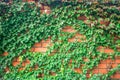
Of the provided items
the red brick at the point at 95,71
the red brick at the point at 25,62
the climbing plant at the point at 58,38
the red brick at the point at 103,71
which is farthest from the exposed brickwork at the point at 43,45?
the red brick at the point at 103,71

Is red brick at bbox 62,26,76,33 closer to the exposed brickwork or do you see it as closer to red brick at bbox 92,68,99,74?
the exposed brickwork

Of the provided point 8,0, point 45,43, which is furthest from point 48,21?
point 8,0

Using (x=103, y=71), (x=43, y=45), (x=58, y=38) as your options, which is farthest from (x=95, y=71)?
(x=43, y=45)

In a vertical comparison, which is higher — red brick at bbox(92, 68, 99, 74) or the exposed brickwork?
the exposed brickwork

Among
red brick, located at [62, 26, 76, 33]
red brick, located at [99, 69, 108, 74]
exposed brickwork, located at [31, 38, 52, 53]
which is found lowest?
red brick, located at [99, 69, 108, 74]

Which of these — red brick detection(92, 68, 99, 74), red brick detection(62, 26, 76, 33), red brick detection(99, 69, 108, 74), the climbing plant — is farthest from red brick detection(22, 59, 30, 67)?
red brick detection(99, 69, 108, 74)

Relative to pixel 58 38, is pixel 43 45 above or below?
below

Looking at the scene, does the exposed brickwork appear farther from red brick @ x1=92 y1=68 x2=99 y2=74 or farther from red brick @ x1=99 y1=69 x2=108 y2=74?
red brick @ x1=99 y1=69 x2=108 y2=74

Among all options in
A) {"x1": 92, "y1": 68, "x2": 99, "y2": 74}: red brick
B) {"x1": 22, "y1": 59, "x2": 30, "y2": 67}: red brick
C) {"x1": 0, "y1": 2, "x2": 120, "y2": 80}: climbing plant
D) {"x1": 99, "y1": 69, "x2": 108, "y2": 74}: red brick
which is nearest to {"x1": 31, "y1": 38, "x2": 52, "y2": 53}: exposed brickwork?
{"x1": 0, "y1": 2, "x2": 120, "y2": 80}: climbing plant

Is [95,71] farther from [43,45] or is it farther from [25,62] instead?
[25,62]

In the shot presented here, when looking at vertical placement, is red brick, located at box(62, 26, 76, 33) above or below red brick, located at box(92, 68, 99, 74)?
above

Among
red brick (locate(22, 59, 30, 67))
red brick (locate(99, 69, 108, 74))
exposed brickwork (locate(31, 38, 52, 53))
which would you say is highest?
exposed brickwork (locate(31, 38, 52, 53))
